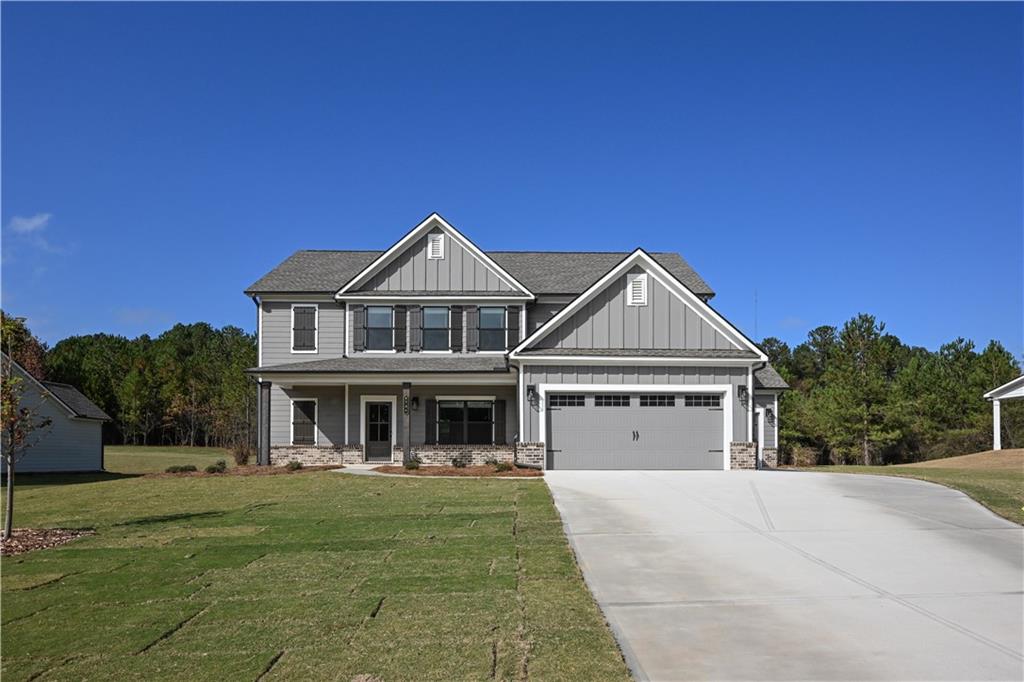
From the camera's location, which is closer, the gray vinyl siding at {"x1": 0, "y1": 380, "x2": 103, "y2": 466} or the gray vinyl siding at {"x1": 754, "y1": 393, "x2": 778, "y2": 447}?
the gray vinyl siding at {"x1": 0, "y1": 380, "x2": 103, "y2": 466}

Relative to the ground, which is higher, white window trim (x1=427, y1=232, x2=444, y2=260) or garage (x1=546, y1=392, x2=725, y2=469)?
white window trim (x1=427, y1=232, x2=444, y2=260)

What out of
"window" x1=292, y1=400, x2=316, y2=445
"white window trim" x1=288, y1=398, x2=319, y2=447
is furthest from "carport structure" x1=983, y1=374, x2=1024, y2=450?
"window" x1=292, y1=400, x2=316, y2=445

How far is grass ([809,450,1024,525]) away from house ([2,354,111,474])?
2700 cm

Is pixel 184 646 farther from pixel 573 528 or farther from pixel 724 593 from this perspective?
pixel 573 528

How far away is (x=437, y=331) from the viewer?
28438 mm

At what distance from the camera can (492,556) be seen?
995 centimetres

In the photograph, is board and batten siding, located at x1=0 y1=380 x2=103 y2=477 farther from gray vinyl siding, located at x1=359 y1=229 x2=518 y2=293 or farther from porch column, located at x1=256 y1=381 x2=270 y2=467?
gray vinyl siding, located at x1=359 y1=229 x2=518 y2=293

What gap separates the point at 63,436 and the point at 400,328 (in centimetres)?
1339

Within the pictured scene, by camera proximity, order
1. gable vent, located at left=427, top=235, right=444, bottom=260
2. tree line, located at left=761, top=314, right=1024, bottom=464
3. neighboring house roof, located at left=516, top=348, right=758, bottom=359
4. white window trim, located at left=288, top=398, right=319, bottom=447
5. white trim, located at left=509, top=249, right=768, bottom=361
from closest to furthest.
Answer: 1. neighboring house roof, located at left=516, top=348, right=758, bottom=359
2. white trim, located at left=509, top=249, right=768, bottom=361
3. white window trim, located at left=288, top=398, right=319, bottom=447
4. gable vent, located at left=427, top=235, right=444, bottom=260
5. tree line, located at left=761, top=314, right=1024, bottom=464

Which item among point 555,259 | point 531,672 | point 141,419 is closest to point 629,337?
point 555,259

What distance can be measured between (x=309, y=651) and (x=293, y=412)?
22.8 m

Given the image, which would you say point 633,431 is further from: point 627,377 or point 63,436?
point 63,436

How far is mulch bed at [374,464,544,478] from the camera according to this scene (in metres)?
21.9

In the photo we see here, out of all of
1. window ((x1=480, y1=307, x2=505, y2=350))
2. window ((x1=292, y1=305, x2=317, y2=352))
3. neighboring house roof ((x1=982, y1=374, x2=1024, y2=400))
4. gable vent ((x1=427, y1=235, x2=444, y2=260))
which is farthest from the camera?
neighboring house roof ((x1=982, y1=374, x2=1024, y2=400))
